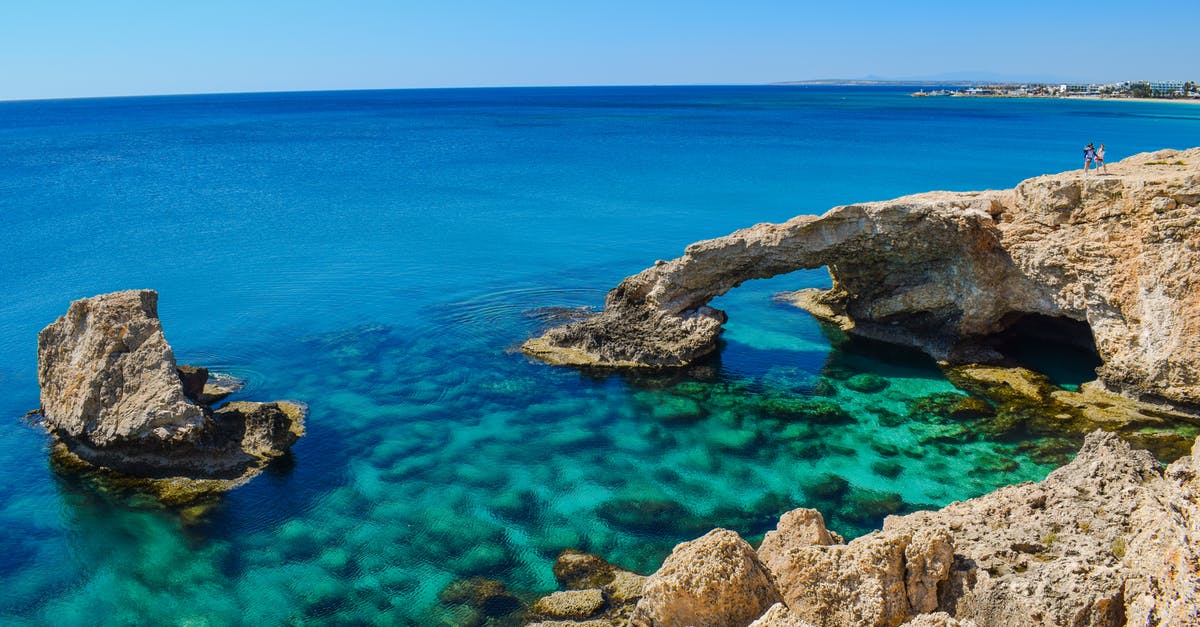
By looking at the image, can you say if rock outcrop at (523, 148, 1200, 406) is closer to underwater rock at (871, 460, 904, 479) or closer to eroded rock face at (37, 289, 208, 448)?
underwater rock at (871, 460, 904, 479)

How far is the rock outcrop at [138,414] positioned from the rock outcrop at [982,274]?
8559 millimetres

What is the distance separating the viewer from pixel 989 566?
31.0 feet

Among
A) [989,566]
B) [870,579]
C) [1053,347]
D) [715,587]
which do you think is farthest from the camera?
[1053,347]

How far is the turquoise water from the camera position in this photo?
13.9m

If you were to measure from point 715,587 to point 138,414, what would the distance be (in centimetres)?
1288

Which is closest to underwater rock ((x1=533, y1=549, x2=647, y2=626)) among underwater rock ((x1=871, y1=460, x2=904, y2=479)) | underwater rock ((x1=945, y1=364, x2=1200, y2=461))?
underwater rock ((x1=871, y1=460, x2=904, y2=479))

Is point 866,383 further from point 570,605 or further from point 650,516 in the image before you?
point 570,605

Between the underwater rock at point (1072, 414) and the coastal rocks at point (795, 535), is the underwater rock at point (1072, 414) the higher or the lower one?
the lower one

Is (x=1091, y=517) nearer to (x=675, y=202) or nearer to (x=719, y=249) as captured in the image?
(x=719, y=249)

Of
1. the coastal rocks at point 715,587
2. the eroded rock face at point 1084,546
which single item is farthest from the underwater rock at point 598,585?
the eroded rock face at point 1084,546

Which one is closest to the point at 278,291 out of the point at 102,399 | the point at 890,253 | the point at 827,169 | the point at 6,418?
the point at 6,418

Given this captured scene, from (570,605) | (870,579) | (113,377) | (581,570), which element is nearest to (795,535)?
(870,579)

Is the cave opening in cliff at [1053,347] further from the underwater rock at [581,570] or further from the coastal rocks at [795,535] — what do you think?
the underwater rock at [581,570]

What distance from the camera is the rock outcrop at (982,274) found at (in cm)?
1819
